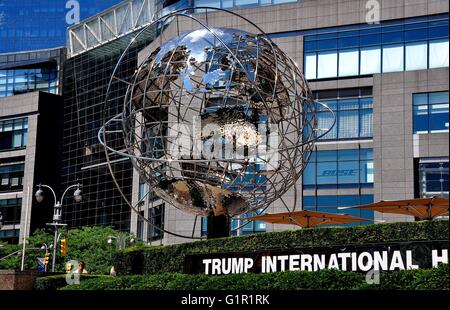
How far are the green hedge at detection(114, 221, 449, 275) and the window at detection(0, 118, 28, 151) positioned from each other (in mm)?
50628

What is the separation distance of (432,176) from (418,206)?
25419 millimetres

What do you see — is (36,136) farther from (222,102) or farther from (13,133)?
(222,102)

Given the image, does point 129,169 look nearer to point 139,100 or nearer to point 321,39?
point 321,39

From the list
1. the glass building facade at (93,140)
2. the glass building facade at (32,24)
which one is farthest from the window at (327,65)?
the glass building facade at (32,24)

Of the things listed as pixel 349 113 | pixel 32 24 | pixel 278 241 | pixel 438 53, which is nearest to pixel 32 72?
pixel 32 24

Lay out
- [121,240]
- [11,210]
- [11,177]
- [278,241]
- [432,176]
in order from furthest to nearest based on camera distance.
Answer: [11,177] → [11,210] → [432,176] → [121,240] → [278,241]

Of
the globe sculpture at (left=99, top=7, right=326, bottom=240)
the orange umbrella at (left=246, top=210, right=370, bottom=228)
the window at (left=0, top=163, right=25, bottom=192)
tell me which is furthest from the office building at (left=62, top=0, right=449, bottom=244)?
the window at (left=0, top=163, right=25, bottom=192)

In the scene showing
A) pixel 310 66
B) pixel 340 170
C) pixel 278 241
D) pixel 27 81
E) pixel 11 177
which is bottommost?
pixel 278 241

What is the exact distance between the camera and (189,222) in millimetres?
53812

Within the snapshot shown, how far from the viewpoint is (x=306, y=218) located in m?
27.9

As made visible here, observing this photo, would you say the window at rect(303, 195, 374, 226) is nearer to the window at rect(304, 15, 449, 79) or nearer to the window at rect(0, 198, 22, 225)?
the window at rect(304, 15, 449, 79)

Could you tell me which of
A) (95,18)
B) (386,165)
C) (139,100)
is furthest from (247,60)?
(95,18)

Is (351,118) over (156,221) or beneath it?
over

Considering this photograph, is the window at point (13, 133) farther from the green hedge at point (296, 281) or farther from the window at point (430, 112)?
the green hedge at point (296, 281)
